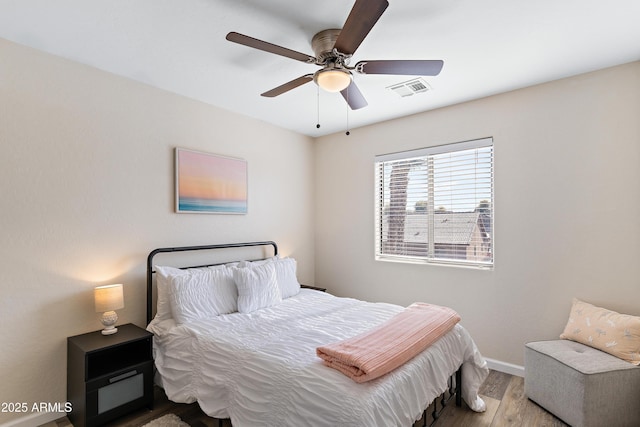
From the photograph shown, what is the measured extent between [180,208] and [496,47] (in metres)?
2.98

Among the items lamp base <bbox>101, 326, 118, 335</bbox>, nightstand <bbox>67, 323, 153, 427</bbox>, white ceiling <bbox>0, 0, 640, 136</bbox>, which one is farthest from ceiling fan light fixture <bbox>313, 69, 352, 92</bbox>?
lamp base <bbox>101, 326, 118, 335</bbox>

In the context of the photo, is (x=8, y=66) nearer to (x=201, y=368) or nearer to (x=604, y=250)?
(x=201, y=368)

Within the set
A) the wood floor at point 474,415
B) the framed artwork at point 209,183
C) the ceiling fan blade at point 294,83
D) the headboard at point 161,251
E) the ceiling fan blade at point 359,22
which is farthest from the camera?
the framed artwork at point 209,183

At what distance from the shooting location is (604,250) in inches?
102

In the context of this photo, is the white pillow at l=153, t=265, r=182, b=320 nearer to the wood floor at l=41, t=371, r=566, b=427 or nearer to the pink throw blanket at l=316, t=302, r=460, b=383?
the wood floor at l=41, t=371, r=566, b=427

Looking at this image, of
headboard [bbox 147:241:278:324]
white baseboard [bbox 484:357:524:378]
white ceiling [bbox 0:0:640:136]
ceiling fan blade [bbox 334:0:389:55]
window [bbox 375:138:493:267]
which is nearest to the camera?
ceiling fan blade [bbox 334:0:389:55]

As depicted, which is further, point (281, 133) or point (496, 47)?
point (281, 133)

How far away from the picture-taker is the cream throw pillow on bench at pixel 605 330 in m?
2.20

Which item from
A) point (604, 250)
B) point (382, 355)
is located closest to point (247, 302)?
point (382, 355)

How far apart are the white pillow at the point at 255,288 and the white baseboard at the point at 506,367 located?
217cm

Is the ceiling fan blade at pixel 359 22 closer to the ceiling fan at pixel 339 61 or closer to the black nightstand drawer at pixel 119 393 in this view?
the ceiling fan at pixel 339 61

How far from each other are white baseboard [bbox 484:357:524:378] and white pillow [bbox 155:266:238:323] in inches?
100.0

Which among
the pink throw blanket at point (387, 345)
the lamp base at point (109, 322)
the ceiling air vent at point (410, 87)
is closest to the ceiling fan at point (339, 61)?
the ceiling air vent at point (410, 87)

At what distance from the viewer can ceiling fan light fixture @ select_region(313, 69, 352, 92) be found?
2014 millimetres
